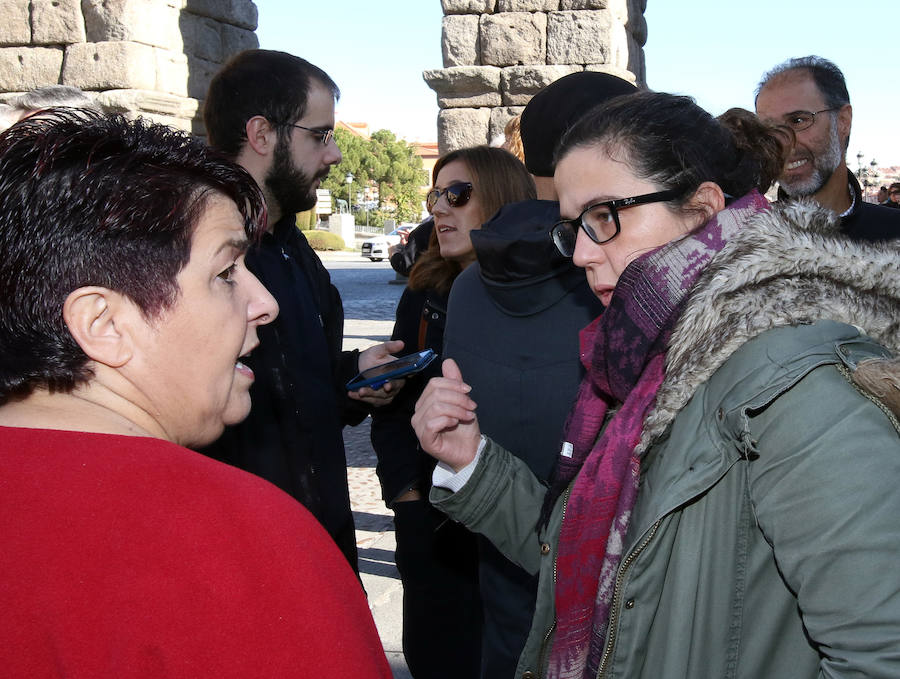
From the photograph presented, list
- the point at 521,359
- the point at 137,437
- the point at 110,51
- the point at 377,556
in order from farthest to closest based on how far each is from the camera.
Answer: the point at 110,51 → the point at 377,556 → the point at 521,359 → the point at 137,437

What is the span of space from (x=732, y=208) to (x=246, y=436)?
59.3 inches

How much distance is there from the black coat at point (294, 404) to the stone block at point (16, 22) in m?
5.32

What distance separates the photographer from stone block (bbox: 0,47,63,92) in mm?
6703

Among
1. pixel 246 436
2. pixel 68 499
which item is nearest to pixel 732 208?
pixel 68 499

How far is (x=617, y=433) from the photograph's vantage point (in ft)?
4.95

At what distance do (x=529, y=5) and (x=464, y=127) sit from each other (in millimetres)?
Result: 1111

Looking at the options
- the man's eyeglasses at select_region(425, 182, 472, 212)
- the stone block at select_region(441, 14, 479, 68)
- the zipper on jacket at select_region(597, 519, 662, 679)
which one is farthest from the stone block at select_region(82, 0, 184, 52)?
the zipper on jacket at select_region(597, 519, 662, 679)

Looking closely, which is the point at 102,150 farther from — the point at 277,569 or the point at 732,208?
the point at 732,208

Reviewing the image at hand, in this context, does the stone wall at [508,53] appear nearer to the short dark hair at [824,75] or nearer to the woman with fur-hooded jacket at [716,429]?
the short dark hair at [824,75]

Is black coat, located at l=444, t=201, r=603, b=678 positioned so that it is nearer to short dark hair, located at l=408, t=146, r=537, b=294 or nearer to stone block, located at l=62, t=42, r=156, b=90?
short dark hair, located at l=408, t=146, r=537, b=294

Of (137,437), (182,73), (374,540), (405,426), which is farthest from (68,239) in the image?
(182,73)

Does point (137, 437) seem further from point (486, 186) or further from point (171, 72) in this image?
point (171, 72)

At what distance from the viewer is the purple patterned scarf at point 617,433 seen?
1.44 metres

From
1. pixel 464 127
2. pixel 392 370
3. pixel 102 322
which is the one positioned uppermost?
pixel 464 127
